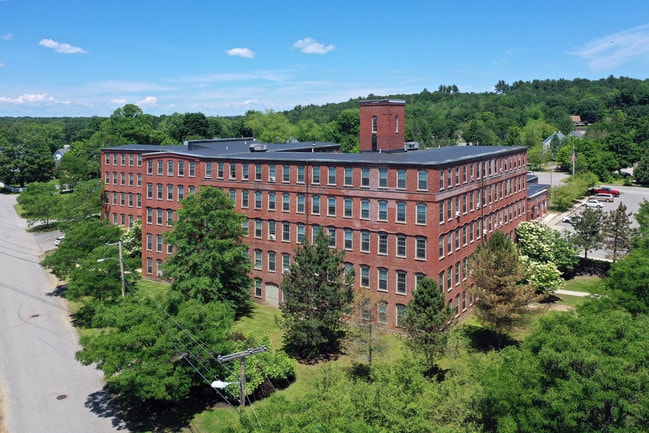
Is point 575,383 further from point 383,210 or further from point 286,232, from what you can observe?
point 286,232

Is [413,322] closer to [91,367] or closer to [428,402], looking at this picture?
[428,402]

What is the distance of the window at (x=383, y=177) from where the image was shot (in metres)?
49.2

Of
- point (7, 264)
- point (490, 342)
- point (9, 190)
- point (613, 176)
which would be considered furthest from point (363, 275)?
point (9, 190)

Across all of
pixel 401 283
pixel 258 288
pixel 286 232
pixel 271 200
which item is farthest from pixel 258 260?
pixel 401 283

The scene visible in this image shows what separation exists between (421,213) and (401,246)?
3.59 m

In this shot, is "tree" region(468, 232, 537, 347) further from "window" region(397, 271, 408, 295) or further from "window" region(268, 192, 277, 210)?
"window" region(268, 192, 277, 210)

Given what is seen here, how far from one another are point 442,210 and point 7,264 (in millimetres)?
60684

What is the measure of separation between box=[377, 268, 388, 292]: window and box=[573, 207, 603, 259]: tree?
2596 centimetres

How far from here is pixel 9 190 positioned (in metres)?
140

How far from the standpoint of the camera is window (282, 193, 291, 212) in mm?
55406

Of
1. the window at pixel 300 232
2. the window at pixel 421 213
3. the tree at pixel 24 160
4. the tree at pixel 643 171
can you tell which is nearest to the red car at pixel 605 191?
the tree at pixel 643 171

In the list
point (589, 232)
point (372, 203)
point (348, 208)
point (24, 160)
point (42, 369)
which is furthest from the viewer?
point (24, 160)

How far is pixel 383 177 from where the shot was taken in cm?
4941

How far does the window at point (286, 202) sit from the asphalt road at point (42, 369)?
22996 mm
